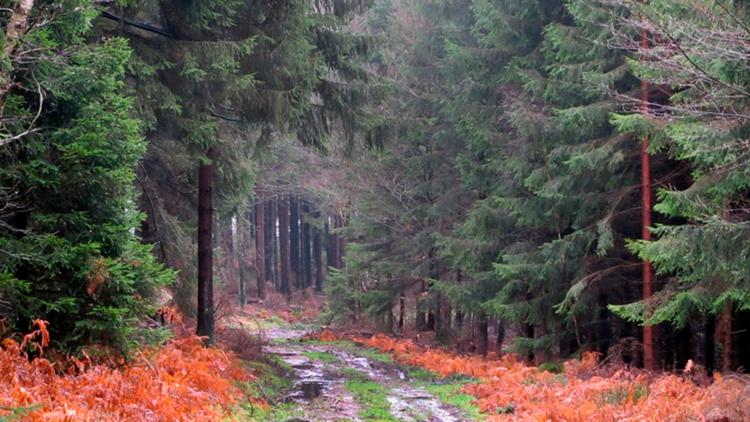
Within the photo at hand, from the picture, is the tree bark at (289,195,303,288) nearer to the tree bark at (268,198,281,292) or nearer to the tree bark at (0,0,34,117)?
the tree bark at (268,198,281,292)

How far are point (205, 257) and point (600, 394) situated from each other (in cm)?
842

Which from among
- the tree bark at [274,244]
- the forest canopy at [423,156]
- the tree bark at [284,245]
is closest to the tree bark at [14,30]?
the forest canopy at [423,156]

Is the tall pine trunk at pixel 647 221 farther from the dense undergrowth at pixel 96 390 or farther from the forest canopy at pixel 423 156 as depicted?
the dense undergrowth at pixel 96 390

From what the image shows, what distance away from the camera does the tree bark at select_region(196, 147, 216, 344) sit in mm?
15141

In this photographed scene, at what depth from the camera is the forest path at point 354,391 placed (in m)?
12.3

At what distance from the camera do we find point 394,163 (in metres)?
27.2

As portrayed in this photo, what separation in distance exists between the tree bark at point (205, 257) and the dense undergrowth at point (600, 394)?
5.87m

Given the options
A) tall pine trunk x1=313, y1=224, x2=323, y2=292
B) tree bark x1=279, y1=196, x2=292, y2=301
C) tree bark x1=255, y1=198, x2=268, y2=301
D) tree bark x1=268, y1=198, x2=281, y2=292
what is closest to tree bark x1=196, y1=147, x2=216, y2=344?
tree bark x1=255, y1=198, x2=268, y2=301

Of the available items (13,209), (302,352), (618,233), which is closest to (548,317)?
(618,233)

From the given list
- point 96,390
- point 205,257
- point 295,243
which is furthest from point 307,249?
point 96,390

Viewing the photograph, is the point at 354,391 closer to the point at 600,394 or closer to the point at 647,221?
the point at 600,394

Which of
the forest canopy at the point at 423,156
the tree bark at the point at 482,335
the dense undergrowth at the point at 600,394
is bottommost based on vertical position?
the tree bark at the point at 482,335

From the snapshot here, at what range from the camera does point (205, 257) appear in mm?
15289

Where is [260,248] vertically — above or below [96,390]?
below
